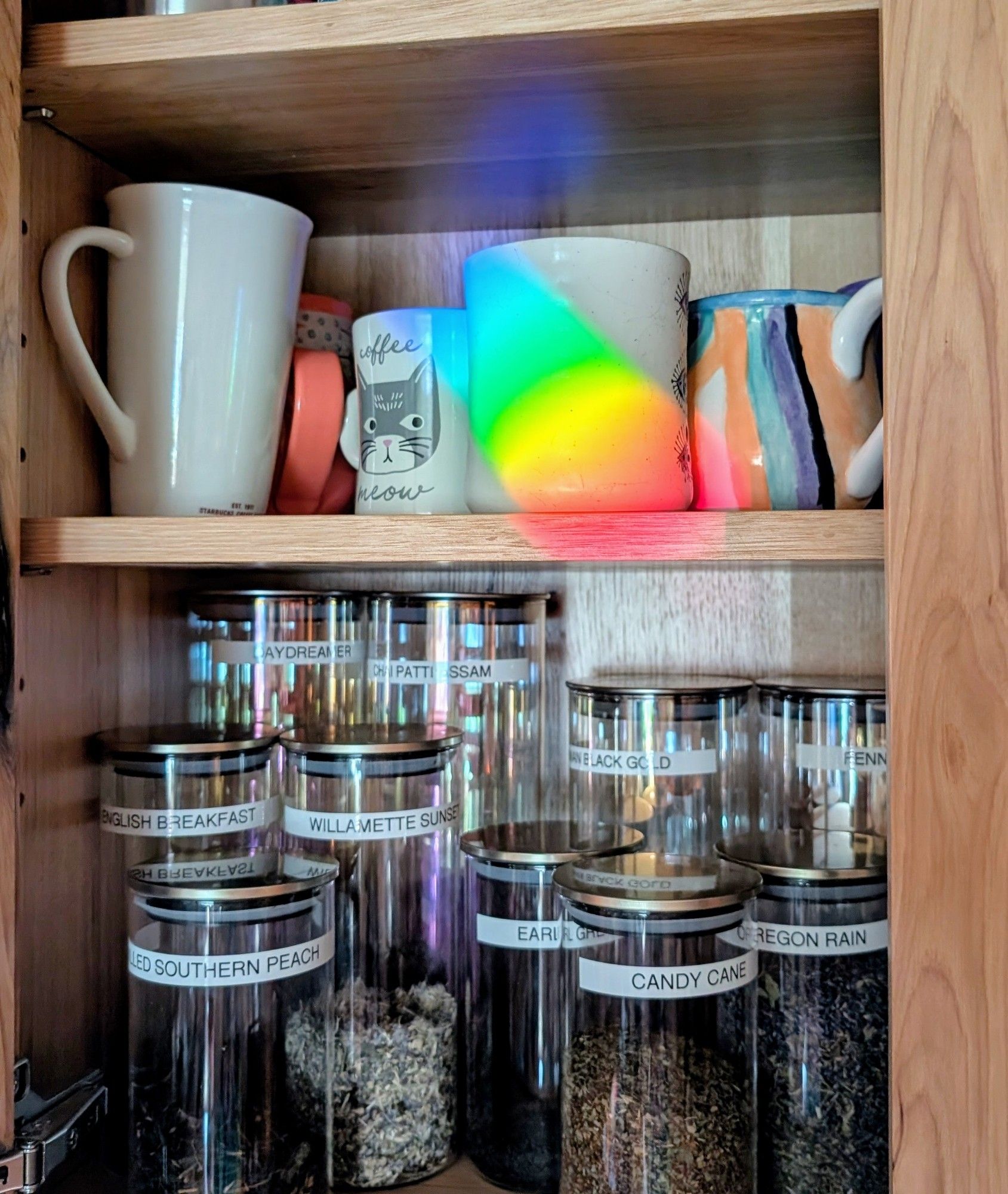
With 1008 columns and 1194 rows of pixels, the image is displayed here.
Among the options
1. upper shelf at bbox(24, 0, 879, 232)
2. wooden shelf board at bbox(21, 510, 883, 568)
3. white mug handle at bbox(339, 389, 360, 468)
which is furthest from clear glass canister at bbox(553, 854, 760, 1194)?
upper shelf at bbox(24, 0, 879, 232)

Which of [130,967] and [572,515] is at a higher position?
[572,515]

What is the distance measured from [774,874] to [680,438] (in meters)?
0.29

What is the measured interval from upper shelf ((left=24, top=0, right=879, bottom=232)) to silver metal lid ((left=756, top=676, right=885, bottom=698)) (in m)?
0.37

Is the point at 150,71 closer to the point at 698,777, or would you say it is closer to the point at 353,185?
the point at 353,185

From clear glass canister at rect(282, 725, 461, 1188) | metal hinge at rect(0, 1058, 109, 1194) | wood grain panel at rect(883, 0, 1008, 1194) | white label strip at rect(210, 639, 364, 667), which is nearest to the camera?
wood grain panel at rect(883, 0, 1008, 1194)

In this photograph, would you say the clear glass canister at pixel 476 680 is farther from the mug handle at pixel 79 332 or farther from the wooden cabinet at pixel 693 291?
the mug handle at pixel 79 332

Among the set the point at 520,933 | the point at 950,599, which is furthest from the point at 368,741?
the point at 950,599

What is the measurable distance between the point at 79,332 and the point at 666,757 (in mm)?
483

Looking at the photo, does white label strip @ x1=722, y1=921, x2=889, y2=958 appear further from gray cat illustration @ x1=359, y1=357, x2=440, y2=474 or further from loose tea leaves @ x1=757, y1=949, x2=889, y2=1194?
gray cat illustration @ x1=359, y1=357, x2=440, y2=474

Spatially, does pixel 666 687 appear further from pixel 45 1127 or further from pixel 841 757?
pixel 45 1127

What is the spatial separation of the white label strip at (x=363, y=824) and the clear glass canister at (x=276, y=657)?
138 mm

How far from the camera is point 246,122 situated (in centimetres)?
71

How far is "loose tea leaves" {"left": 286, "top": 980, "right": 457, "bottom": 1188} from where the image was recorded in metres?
0.72

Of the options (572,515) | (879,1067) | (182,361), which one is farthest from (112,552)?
(879,1067)
